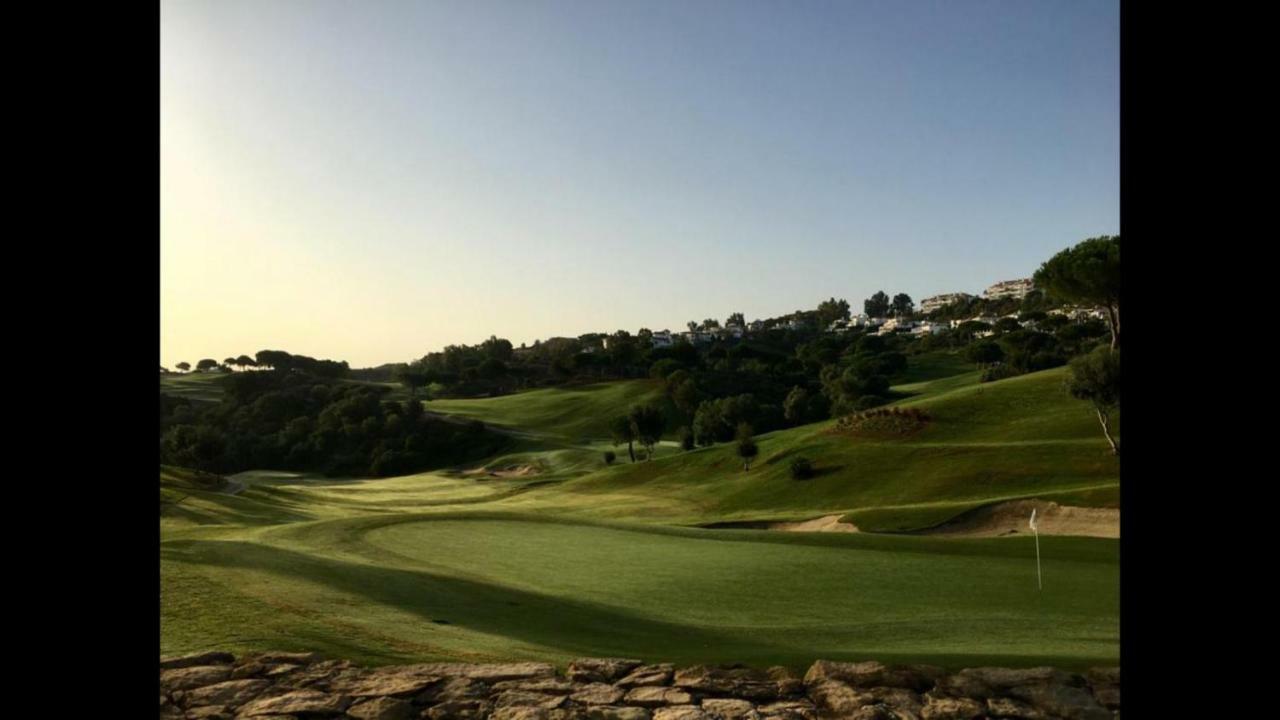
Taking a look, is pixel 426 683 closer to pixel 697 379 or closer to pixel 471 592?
pixel 471 592

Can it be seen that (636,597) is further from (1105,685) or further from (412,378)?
(412,378)

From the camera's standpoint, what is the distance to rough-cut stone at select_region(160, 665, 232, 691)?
6.29 metres

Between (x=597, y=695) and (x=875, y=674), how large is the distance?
8.21 feet

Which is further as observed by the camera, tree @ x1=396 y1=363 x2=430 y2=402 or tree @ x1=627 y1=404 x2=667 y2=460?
tree @ x1=396 y1=363 x2=430 y2=402

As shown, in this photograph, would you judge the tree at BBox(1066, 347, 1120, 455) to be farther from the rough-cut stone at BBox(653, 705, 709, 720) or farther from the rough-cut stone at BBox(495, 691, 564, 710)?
the rough-cut stone at BBox(495, 691, 564, 710)

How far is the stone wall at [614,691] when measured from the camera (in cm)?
587

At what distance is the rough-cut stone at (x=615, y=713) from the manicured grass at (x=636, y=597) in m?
1.78

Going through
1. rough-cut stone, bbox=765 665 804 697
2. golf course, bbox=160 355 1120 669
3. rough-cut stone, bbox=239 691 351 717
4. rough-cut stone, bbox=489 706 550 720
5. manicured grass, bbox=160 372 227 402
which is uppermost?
manicured grass, bbox=160 372 227 402

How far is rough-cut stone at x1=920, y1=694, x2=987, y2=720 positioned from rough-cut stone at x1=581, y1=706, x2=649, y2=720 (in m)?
2.26

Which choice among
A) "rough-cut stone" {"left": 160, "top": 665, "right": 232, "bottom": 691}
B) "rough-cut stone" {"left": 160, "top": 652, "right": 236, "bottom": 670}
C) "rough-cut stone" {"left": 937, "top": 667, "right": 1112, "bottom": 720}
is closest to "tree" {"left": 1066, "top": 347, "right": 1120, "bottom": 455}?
"rough-cut stone" {"left": 937, "top": 667, "right": 1112, "bottom": 720}

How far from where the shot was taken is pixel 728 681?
661 cm

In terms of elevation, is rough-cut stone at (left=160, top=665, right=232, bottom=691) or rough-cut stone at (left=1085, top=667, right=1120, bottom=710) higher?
rough-cut stone at (left=160, top=665, right=232, bottom=691)
